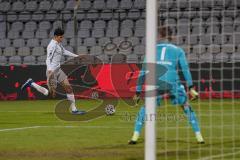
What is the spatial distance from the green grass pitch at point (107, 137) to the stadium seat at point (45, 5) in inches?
387

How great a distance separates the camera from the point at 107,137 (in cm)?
1081

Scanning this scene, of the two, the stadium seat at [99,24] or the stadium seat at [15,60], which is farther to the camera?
the stadium seat at [99,24]

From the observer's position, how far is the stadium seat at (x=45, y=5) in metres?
26.1

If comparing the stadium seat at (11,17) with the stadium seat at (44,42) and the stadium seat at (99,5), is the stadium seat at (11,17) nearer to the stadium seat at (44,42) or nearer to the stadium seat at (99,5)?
the stadium seat at (44,42)

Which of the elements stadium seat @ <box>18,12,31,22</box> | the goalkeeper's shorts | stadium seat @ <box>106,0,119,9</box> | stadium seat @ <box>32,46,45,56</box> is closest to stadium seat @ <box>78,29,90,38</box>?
stadium seat @ <box>106,0,119,9</box>

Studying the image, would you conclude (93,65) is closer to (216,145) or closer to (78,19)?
(78,19)

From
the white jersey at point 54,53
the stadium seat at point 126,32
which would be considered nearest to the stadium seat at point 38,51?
the stadium seat at point 126,32

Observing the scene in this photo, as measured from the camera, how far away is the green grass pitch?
28.6 feet

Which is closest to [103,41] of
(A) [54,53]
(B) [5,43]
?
(B) [5,43]

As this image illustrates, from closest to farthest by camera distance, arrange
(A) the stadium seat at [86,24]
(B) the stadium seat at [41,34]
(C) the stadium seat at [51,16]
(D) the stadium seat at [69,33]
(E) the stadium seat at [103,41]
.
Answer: (E) the stadium seat at [103,41] < (D) the stadium seat at [69,33] < (A) the stadium seat at [86,24] < (B) the stadium seat at [41,34] < (C) the stadium seat at [51,16]

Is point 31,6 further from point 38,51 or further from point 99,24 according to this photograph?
point 99,24

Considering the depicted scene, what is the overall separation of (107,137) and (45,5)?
16.4 m

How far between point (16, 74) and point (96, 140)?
11.8m

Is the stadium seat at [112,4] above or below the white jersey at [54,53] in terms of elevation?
above
